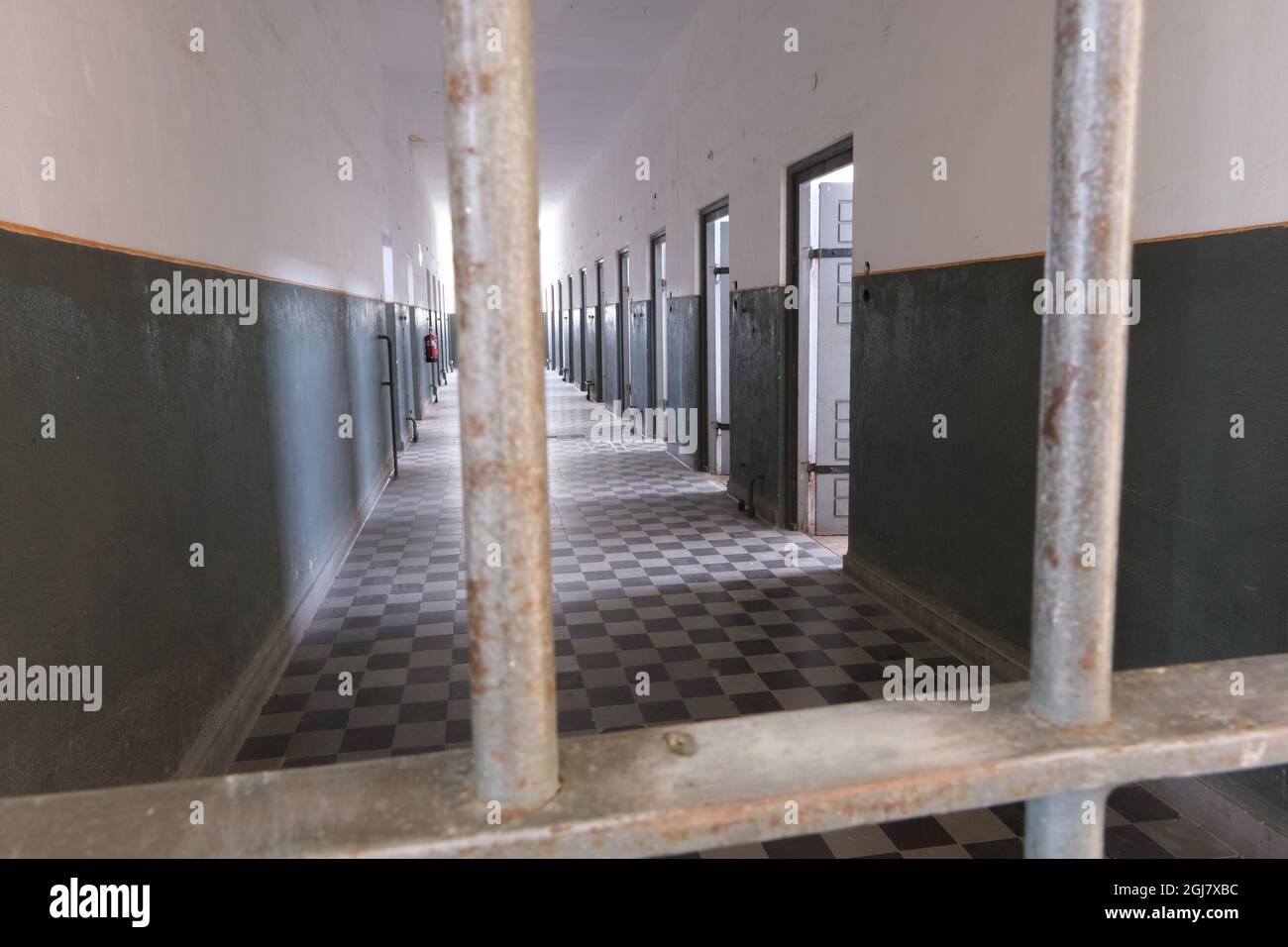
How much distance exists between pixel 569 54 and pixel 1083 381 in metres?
8.94

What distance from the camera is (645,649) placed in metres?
4.30

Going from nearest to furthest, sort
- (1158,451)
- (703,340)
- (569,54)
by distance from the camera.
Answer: (1158,451) → (703,340) → (569,54)

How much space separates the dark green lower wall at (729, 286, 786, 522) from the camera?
642 cm

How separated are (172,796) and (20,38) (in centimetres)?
177

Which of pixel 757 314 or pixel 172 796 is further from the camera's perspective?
pixel 757 314

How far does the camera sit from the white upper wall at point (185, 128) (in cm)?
203

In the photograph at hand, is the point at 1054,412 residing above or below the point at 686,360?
below

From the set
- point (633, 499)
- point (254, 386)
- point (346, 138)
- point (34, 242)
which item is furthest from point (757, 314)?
point (34, 242)

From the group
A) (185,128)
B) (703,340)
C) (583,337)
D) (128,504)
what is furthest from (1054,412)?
(583,337)

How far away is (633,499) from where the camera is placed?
776cm

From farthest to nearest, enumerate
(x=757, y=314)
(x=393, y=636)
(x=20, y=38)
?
(x=757, y=314) → (x=393, y=636) → (x=20, y=38)

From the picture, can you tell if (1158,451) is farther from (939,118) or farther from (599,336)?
(599,336)

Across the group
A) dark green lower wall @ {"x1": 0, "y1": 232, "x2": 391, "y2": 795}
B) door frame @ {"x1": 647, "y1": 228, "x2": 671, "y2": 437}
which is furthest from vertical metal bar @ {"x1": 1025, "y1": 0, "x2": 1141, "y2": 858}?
door frame @ {"x1": 647, "y1": 228, "x2": 671, "y2": 437}
